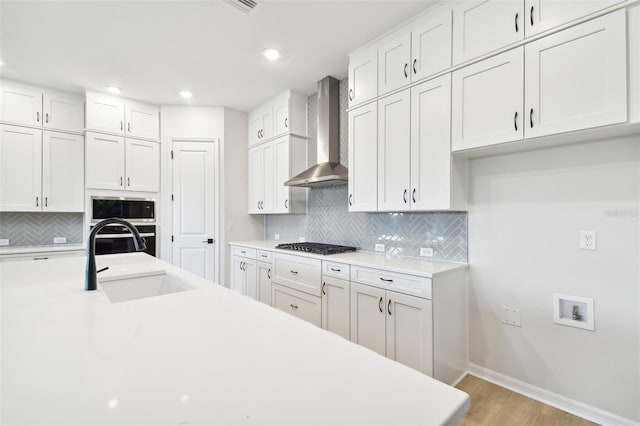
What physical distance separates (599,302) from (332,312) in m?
1.84

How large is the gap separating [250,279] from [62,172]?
8.75 feet

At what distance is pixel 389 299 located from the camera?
228 centimetres

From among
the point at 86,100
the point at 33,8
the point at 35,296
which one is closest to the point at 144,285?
the point at 35,296

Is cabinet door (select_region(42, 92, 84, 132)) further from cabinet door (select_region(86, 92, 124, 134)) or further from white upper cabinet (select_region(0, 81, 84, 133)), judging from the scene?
cabinet door (select_region(86, 92, 124, 134))

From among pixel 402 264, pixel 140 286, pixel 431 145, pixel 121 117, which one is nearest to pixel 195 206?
pixel 121 117

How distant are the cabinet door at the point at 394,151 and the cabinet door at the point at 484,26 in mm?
482

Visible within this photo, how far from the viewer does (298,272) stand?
121 inches

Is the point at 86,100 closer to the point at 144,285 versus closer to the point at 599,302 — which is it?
the point at 144,285

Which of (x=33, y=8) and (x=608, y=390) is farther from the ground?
(x=33, y=8)

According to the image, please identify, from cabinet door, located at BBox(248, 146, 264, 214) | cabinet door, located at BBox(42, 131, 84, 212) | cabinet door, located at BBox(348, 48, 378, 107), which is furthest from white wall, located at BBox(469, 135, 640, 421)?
cabinet door, located at BBox(42, 131, 84, 212)

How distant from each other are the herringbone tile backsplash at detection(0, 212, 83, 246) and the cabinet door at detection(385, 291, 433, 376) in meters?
4.16

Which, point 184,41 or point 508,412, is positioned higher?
point 184,41

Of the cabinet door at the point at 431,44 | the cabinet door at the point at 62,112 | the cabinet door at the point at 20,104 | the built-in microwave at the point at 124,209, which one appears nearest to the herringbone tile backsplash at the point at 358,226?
the cabinet door at the point at 431,44

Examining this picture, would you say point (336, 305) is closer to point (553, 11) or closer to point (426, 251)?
point (426, 251)
